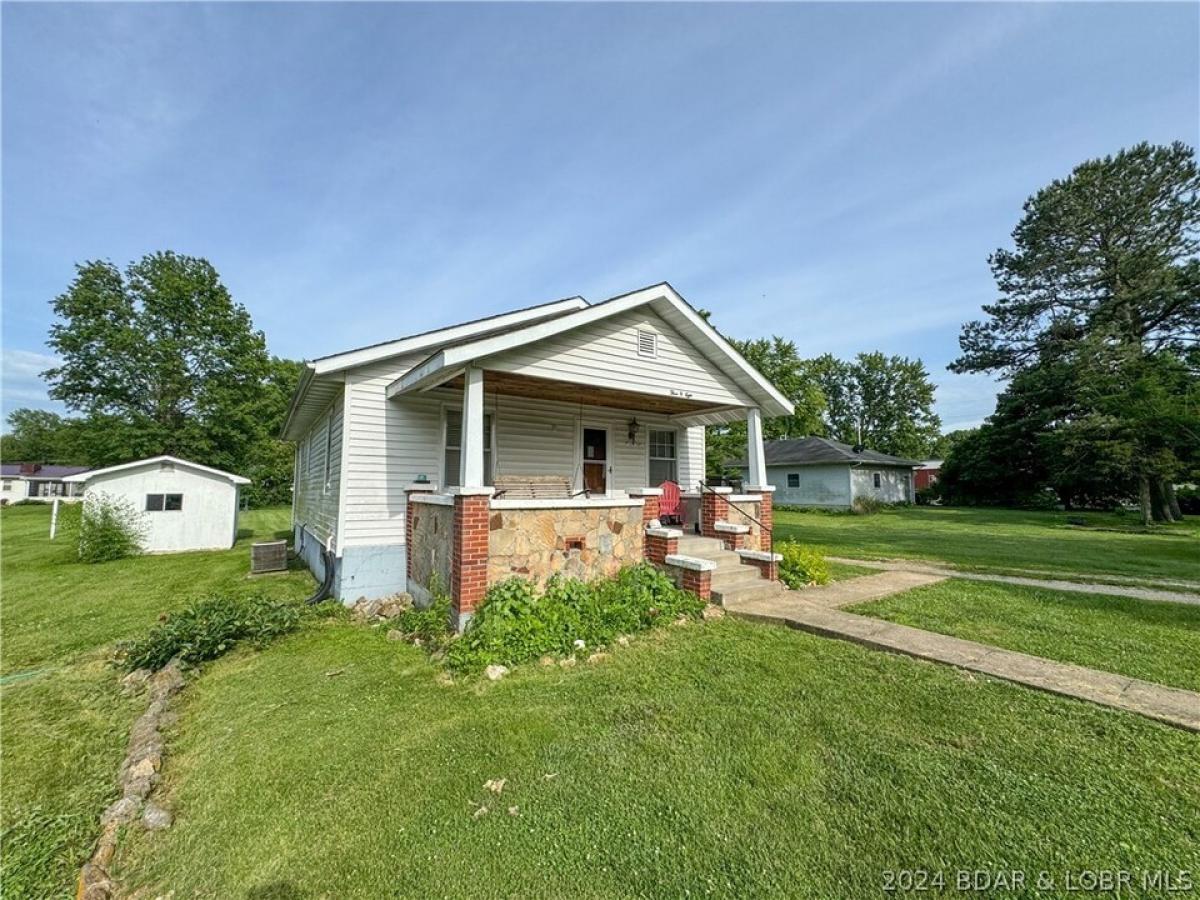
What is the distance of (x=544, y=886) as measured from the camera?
6.98 ft

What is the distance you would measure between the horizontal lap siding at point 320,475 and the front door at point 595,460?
428cm

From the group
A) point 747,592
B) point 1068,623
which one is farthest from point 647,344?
point 1068,623

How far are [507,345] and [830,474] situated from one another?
2485 cm

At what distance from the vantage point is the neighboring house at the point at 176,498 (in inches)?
531

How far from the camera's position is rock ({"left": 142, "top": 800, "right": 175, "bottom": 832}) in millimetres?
2726

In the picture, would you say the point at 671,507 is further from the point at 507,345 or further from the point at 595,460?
the point at 507,345

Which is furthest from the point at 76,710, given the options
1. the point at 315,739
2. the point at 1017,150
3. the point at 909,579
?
the point at 1017,150

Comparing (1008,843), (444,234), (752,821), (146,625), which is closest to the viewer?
(1008,843)

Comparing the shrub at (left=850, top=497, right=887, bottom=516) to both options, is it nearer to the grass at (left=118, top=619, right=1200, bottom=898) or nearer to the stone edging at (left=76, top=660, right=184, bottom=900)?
the grass at (left=118, top=619, right=1200, bottom=898)

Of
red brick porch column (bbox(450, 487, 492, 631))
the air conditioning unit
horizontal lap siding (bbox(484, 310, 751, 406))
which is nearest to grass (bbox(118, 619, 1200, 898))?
red brick porch column (bbox(450, 487, 492, 631))

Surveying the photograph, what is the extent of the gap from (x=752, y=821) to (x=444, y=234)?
13126 millimetres

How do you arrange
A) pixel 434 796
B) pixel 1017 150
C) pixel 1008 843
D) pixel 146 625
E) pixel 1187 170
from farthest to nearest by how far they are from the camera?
pixel 1187 170 → pixel 1017 150 → pixel 146 625 → pixel 434 796 → pixel 1008 843

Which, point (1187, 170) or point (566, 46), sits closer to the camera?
point (566, 46)

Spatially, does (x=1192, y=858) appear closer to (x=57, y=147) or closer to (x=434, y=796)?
(x=434, y=796)
